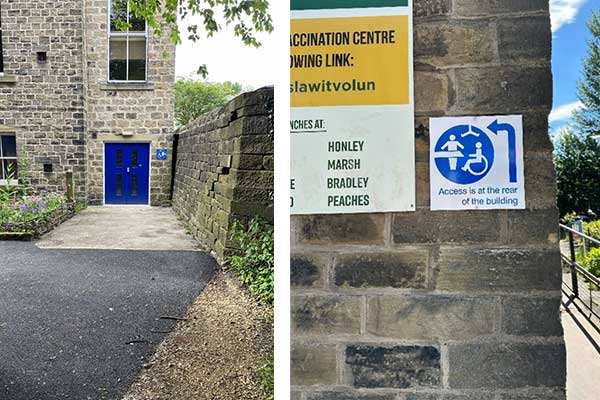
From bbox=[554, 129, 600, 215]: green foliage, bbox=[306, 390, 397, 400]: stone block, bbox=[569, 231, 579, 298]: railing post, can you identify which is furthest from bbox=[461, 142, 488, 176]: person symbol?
bbox=[569, 231, 579, 298]: railing post

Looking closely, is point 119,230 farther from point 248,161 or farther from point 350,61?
point 350,61

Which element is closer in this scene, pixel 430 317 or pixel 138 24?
pixel 430 317

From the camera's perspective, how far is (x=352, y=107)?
674 millimetres

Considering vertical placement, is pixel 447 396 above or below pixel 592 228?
below

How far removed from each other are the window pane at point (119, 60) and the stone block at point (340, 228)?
0.86 meters

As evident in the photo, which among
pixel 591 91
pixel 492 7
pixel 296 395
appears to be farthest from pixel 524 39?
pixel 591 91

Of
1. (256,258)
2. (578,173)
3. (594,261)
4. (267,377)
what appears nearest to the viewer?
(267,377)

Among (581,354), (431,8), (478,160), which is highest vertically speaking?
Answer: (431,8)

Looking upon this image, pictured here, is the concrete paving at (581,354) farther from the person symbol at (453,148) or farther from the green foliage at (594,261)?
the person symbol at (453,148)

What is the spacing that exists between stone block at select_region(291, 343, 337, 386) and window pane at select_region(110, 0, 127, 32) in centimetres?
108

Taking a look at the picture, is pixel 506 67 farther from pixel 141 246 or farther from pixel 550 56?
pixel 141 246

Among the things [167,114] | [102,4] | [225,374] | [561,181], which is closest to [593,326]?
[561,181]

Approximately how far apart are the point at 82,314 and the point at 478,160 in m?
1.37

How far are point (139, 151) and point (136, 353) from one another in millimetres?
649
